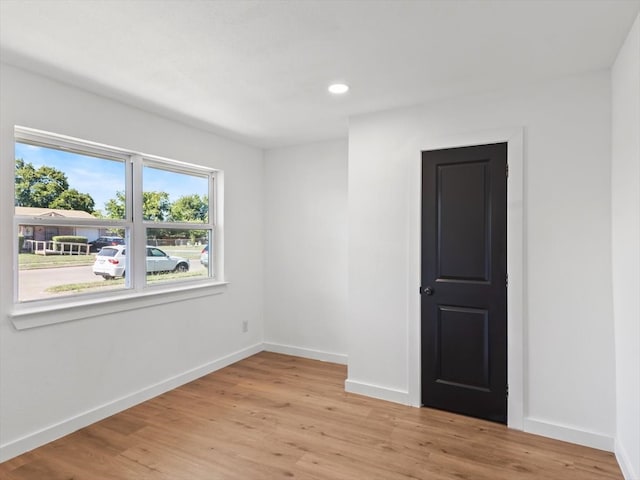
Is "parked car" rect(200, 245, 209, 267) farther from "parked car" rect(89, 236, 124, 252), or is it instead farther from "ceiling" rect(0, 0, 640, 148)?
"ceiling" rect(0, 0, 640, 148)

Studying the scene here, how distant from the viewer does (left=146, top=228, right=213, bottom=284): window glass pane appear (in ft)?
11.2

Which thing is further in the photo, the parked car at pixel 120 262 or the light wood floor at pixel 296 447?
the parked car at pixel 120 262

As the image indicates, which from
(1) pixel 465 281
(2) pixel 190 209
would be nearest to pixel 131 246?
(2) pixel 190 209

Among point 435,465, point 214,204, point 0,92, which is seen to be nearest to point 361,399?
point 435,465

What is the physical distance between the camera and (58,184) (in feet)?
8.75

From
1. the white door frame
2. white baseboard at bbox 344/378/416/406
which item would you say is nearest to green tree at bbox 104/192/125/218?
white baseboard at bbox 344/378/416/406

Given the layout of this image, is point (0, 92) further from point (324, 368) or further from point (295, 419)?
point (324, 368)

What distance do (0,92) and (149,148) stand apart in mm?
1065

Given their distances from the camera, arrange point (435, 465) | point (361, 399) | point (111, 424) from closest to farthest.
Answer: point (435, 465) < point (111, 424) < point (361, 399)

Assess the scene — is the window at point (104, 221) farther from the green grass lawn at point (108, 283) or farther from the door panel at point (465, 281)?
the door panel at point (465, 281)

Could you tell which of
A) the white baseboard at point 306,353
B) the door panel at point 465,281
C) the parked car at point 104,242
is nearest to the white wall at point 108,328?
the white baseboard at point 306,353

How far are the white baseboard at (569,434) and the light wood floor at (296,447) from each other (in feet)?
0.19

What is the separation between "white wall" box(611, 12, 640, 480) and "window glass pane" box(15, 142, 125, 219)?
355cm

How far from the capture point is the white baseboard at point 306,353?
4.12 metres
